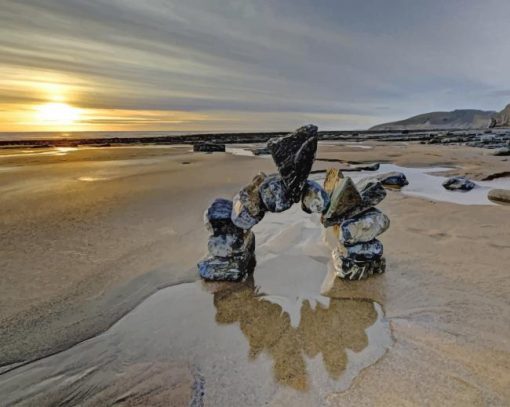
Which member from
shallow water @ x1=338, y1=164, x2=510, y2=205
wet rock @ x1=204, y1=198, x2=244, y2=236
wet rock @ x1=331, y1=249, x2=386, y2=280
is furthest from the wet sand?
shallow water @ x1=338, y1=164, x2=510, y2=205

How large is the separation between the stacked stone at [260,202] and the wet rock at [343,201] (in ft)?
0.42

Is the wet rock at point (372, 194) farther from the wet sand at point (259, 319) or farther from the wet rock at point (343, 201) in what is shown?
the wet sand at point (259, 319)

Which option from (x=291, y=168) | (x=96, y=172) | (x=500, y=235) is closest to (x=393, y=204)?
(x=500, y=235)

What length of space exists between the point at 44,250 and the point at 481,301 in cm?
620

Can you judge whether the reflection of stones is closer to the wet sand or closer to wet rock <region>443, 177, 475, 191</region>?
the wet sand

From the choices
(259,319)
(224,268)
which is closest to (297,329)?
(259,319)

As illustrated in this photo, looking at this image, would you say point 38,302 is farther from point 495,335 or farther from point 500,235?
point 500,235

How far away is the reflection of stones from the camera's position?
288 centimetres

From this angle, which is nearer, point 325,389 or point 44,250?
point 325,389

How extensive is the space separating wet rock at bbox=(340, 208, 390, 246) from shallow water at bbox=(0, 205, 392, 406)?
0.79 m

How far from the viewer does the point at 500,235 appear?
574cm

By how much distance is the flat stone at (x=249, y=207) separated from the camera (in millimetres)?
Answer: 4535

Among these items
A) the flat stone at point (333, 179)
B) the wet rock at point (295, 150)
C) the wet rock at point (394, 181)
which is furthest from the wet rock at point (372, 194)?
the wet rock at point (394, 181)

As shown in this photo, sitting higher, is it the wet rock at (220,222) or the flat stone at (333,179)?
the flat stone at (333,179)
